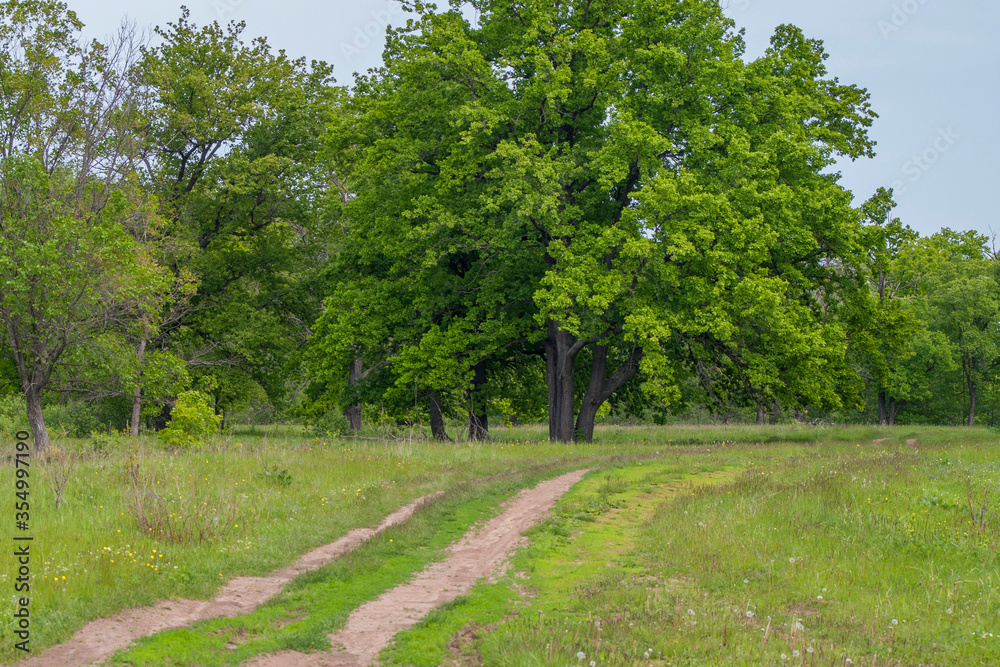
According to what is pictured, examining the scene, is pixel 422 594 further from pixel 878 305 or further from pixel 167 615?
pixel 878 305

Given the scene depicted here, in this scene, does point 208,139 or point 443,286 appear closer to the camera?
point 443,286

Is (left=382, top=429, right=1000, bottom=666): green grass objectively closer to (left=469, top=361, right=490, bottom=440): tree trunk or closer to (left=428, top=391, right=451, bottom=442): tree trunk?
(left=469, top=361, right=490, bottom=440): tree trunk

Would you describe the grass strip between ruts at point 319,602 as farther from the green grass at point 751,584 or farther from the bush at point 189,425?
the bush at point 189,425

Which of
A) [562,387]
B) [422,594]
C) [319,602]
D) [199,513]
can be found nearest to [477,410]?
[562,387]

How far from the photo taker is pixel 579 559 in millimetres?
9938

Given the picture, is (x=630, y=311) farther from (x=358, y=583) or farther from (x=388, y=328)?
(x=358, y=583)

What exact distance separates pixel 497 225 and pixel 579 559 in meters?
17.0

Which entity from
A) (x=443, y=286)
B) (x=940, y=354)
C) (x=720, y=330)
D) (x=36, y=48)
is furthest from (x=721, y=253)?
(x=940, y=354)

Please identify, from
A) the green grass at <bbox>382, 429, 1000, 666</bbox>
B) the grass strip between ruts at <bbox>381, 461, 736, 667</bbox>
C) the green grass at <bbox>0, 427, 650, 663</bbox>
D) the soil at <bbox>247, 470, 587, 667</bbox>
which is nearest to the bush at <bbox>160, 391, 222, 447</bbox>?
the green grass at <bbox>0, 427, 650, 663</bbox>

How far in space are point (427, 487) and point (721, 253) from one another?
11860 mm

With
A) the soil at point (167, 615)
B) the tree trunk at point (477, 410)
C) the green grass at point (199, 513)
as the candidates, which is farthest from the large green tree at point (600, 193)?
the soil at point (167, 615)

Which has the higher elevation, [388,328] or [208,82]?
[208,82]

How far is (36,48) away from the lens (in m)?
22.6

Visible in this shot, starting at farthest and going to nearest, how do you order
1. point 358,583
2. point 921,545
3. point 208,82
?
point 208,82 → point 921,545 → point 358,583
